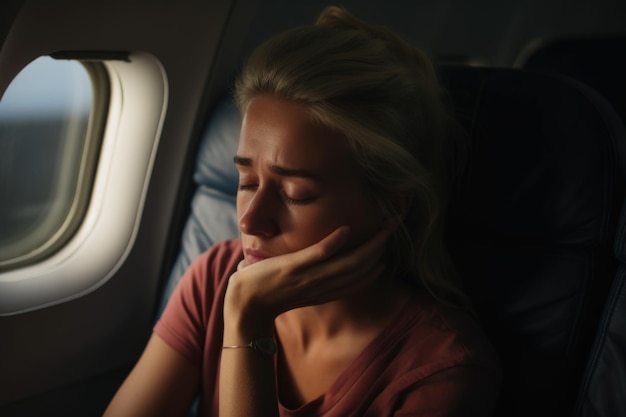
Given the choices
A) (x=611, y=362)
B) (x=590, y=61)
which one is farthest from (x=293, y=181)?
(x=590, y=61)

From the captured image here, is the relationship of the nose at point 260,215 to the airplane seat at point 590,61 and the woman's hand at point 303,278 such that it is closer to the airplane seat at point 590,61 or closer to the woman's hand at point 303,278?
the woman's hand at point 303,278

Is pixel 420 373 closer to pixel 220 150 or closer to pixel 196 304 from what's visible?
pixel 196 304

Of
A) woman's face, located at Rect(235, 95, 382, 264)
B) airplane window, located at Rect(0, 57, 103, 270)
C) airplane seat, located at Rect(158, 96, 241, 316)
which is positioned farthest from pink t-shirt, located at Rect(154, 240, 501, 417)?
airplane window, located at Rect(0, 57, 103, 270)

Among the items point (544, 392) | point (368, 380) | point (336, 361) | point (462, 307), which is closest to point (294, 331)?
point (336, 361)

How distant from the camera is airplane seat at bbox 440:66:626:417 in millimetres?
1411

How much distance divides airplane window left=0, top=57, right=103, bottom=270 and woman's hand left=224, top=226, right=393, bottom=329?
0.85 metres

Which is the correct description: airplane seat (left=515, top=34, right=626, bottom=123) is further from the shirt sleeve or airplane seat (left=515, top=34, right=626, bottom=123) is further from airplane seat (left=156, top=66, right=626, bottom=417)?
the shirt sleeve

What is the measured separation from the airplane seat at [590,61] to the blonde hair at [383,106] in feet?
3.48

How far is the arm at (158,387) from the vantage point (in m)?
1.58

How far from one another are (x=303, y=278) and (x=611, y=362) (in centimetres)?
61

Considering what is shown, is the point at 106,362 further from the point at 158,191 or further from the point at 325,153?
the point at 325,153

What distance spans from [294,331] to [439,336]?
13.3 inches

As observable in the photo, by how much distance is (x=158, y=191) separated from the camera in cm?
214

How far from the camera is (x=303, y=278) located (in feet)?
4.44
